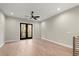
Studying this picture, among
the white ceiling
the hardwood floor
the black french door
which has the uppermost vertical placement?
the white ceiling

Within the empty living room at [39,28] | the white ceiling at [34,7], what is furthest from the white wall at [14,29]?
the white ceiling at [34,7]

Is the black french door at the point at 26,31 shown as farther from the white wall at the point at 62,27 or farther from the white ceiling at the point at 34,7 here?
the white ceiling at the point at 34,7

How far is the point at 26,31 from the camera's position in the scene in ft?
27.1

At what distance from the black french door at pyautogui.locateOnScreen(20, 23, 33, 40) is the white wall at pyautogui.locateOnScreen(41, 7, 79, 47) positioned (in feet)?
3.80

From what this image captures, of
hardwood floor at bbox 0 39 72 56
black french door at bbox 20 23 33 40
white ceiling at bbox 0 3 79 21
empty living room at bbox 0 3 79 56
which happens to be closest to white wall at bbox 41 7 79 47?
empty living room at bbox 0 3 79 56

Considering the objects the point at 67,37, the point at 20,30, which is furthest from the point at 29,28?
the point at 67,37

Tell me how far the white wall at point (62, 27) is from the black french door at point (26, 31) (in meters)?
1.16

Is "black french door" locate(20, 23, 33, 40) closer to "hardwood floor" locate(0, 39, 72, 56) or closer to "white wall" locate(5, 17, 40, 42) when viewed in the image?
"white wall" locate(5, 17, 40, 42)

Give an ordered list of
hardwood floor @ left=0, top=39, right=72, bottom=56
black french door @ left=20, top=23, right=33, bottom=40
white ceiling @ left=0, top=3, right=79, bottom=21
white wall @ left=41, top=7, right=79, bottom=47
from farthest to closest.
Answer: black french door @ left=20, top=23, right=33, bottom=40 < white wall @ left=41, top=7, right=79, bottom=47 < white ceiling @ left=0, top=3, right=79, bottom=21 < hardwood floor @ left=0, top=39, right=72, bottom=56

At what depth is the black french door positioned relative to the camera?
819 cm

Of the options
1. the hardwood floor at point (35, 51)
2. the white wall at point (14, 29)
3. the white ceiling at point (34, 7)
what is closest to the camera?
the hardwood floor at point (35, 51)

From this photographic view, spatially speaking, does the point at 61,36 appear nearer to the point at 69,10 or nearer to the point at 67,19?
the point at 67,19

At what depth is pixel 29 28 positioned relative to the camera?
888 centimetres

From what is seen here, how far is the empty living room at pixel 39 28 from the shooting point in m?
4.97
